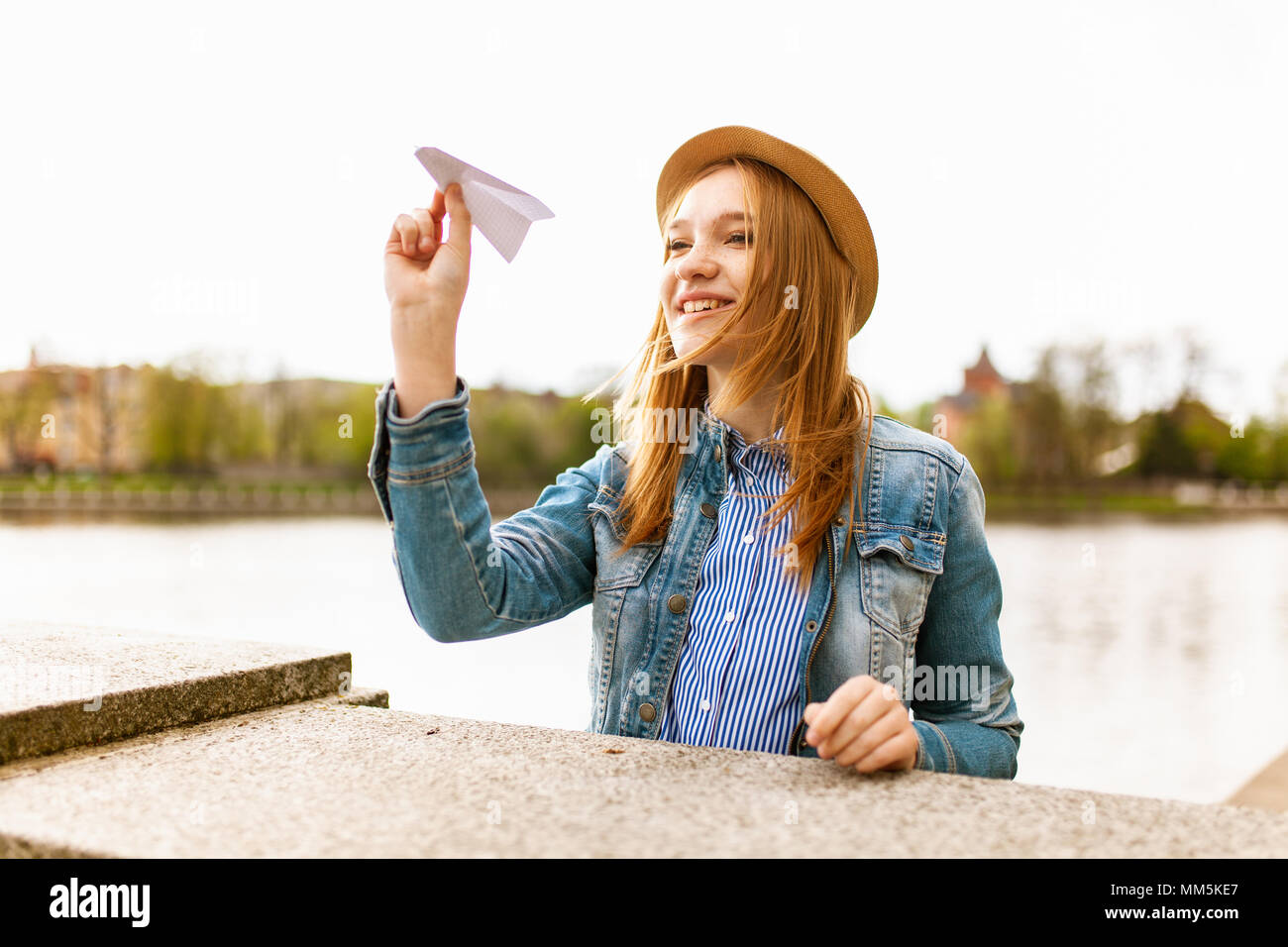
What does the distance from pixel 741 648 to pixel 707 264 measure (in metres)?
0.74

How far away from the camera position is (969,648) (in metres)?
1.91

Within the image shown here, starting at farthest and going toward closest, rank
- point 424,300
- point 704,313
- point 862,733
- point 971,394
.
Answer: point 971,394 → point 704,313 → point 424,300 → point 862,733

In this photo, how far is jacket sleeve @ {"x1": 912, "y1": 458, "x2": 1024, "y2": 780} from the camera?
1865 millimetres

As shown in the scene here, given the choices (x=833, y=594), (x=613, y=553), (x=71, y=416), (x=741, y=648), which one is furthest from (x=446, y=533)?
(x=71, y=416)

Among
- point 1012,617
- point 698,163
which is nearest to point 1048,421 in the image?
point 1012,617

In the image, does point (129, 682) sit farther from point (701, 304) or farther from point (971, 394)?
point (971, 394)

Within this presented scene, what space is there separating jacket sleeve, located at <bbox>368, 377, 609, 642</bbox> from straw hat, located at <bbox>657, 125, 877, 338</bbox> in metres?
0.86

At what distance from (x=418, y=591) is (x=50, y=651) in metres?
0.77

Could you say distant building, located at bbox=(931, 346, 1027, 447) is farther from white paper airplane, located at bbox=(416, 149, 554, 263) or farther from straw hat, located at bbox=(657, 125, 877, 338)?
white paper airplane, located at bbox=(416, 149, 554, 263)

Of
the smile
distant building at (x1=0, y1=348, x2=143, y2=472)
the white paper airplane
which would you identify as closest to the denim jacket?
the smile

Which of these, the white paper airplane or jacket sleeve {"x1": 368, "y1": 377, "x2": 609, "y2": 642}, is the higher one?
the white paper airplane

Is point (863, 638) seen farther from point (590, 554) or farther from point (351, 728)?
point (351, 728)

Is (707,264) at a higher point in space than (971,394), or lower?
lower

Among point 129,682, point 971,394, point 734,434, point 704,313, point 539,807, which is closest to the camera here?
point 539,807
